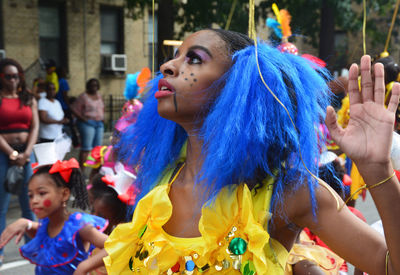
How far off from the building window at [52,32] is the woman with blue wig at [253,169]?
10838 millimetres

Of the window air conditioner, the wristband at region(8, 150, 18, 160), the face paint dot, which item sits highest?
the window air conditioner

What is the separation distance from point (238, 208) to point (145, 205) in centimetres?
38

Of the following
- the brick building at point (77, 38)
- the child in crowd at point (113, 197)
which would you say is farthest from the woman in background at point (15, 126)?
the brick building at point (77, 38)

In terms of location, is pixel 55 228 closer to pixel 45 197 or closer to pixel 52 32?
pixel 45 197

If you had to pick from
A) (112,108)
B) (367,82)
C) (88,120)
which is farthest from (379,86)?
(112,108)

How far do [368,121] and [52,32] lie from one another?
11768 mm

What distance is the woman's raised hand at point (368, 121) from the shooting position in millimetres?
1274

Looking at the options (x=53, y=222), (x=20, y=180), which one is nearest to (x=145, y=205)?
(x=53, y=222)

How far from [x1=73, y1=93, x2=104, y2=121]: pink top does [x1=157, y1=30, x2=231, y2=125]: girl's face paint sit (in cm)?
683

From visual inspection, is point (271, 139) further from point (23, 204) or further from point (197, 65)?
point (23, 204)

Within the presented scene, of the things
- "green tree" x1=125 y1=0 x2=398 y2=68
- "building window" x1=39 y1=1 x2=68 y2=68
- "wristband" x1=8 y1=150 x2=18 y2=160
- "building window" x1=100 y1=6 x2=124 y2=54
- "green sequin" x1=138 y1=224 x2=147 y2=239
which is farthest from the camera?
"building window" x1=100 y1=6 x2=124 y2=54

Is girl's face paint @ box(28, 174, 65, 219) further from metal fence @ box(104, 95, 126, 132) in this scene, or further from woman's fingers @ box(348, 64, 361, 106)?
metal fence @ box(104, 95, 126, 132)

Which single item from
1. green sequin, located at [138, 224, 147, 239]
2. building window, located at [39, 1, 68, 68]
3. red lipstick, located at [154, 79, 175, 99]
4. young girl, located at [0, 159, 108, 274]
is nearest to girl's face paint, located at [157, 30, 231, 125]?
red lipstick, located at [154, 79, 175, 99]

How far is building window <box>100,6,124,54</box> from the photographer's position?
512 inches
